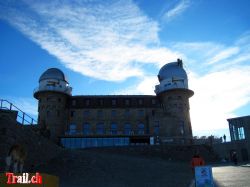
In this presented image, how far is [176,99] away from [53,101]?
72.3 feet

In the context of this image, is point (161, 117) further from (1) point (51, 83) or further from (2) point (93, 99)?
(1) point (51, 83)

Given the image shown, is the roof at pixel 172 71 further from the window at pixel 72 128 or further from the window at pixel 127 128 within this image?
the window at pixel 72 128

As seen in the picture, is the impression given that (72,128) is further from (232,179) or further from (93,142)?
(232,179)

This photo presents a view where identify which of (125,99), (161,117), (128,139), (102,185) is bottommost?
(102,185)

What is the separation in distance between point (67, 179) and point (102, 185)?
10.7ft

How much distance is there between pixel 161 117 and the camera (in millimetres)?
54562

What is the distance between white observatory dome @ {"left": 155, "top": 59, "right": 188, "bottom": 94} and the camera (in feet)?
188

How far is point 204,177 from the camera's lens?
1080 centimetres

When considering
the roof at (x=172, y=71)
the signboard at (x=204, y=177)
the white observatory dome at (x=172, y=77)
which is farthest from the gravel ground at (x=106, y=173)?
the roof at (x=172, y=71)

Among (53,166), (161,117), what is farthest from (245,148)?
(53,166)

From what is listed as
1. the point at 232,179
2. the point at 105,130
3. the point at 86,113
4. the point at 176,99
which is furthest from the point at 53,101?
the point at 232,179

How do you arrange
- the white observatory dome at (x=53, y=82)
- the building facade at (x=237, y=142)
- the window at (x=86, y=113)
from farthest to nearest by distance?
1. the window at (x=86, y=113)
2. the white observatory dome at (x=53, y=82)
3. the building facade at (x=237, y=142)

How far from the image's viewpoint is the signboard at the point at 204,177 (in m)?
10.7

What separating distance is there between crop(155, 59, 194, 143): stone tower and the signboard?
42.8 metres
